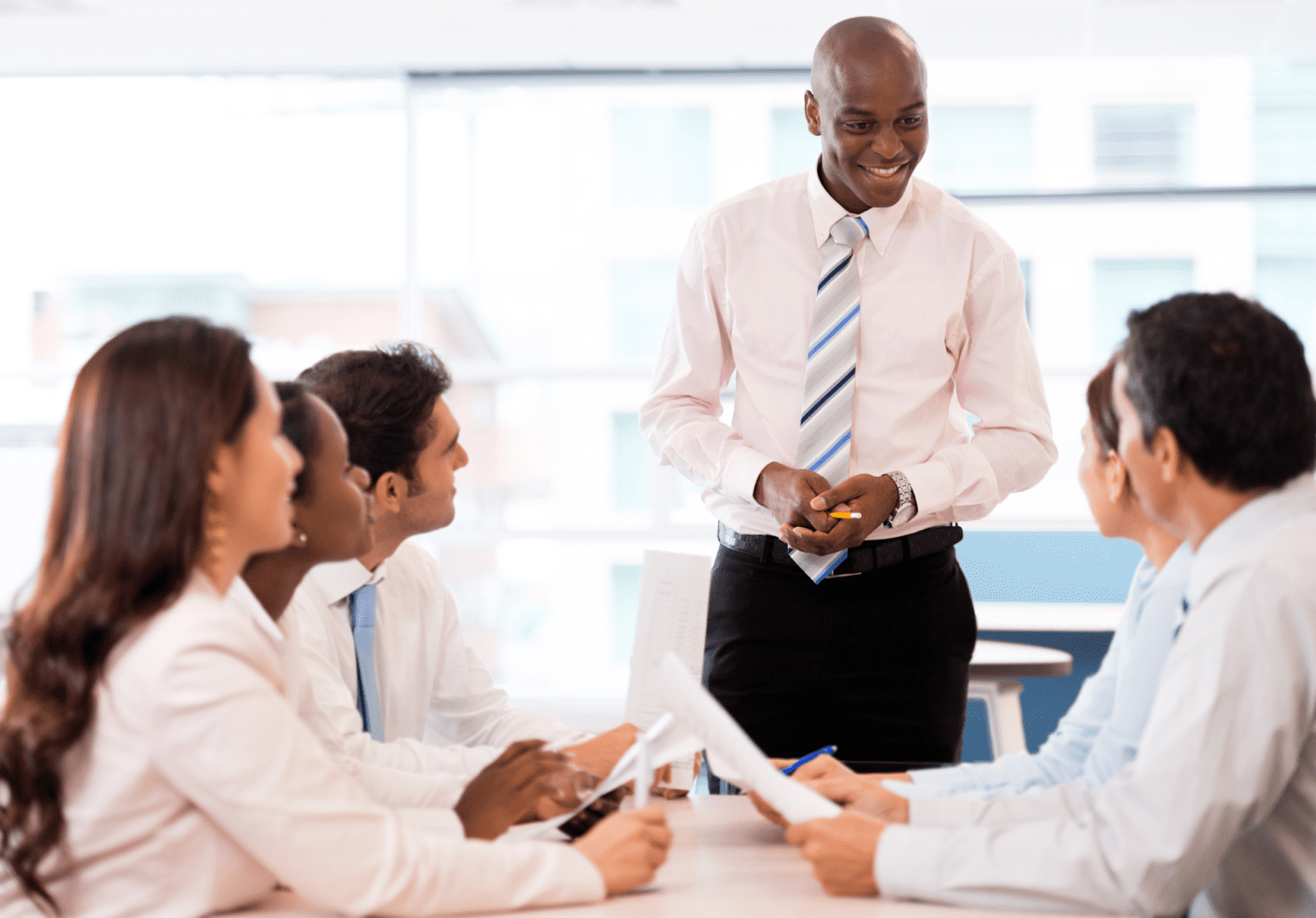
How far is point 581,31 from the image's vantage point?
504 centimetres

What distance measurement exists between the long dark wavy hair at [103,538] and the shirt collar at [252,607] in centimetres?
15

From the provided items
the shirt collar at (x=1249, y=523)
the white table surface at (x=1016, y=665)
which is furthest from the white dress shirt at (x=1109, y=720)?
the white table surface at (x=1016, y=665)

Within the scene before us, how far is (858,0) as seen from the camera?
4684 millimetres

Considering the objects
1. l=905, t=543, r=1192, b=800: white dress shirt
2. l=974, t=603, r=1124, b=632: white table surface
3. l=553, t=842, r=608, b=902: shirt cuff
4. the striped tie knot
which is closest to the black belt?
l=905, t=543, r=1192, b=800: white dress shirt

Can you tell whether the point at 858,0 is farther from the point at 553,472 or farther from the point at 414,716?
the point at 414,716

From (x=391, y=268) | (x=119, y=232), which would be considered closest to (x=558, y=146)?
(x=391, y=268)

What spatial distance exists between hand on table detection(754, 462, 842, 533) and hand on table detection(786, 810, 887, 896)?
688 millimetres

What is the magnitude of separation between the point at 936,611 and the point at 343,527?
Result: 3.41ft

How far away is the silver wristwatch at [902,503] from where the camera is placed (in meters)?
1.95

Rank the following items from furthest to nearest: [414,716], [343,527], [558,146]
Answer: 1. [558,146]
2. [414,716]
3. [343,527]

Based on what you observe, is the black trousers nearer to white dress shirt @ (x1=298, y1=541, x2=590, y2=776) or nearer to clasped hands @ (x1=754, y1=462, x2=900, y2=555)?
clasped hands @ (x1=754, y1=462, x2=900, y2=555)

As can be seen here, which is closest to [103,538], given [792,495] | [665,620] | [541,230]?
[665,620]

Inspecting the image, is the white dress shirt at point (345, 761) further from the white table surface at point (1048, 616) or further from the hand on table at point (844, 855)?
the white table surface at point (1048, 616)

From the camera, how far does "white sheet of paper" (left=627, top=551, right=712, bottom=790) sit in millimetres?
1582
